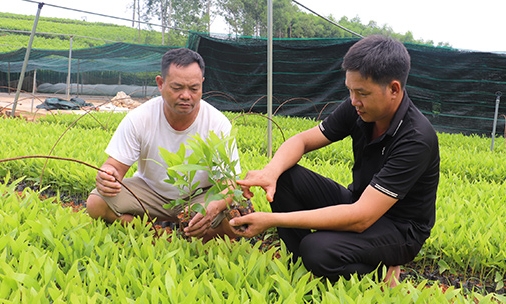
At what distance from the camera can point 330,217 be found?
2.01 meters

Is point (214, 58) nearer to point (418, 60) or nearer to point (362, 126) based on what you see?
point (418, 60)

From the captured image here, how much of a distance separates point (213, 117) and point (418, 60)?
7.52 meters

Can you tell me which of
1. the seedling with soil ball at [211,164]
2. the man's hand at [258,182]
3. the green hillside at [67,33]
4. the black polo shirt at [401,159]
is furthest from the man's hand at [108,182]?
the green hillside at [67,33]

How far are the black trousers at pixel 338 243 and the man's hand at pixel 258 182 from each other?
204 millimetres

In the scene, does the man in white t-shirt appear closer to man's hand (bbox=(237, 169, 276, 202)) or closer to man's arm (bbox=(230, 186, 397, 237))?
man's hand (bbox=(237, 169, 276, 202))

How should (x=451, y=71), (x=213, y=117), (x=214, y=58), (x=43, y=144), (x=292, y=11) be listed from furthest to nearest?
(x=292, y=11) < (x=214, y=58) < (x=451, y=71) < (x=43, y=144) < (x=213, y=117)

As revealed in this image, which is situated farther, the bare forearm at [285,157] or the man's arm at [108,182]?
the man's arm at [108,182]

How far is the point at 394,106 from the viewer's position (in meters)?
2.12

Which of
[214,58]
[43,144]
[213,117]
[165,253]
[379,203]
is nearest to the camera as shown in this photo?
[379,203]

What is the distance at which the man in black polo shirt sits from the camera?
6.52 ft

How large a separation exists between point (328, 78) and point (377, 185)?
8.27m

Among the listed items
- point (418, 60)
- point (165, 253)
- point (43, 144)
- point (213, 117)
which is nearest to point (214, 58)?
point (418, 60)

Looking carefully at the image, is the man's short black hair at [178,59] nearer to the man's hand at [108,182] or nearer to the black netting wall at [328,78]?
the man's hand at [108,182]

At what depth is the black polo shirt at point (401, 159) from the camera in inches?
78.4
